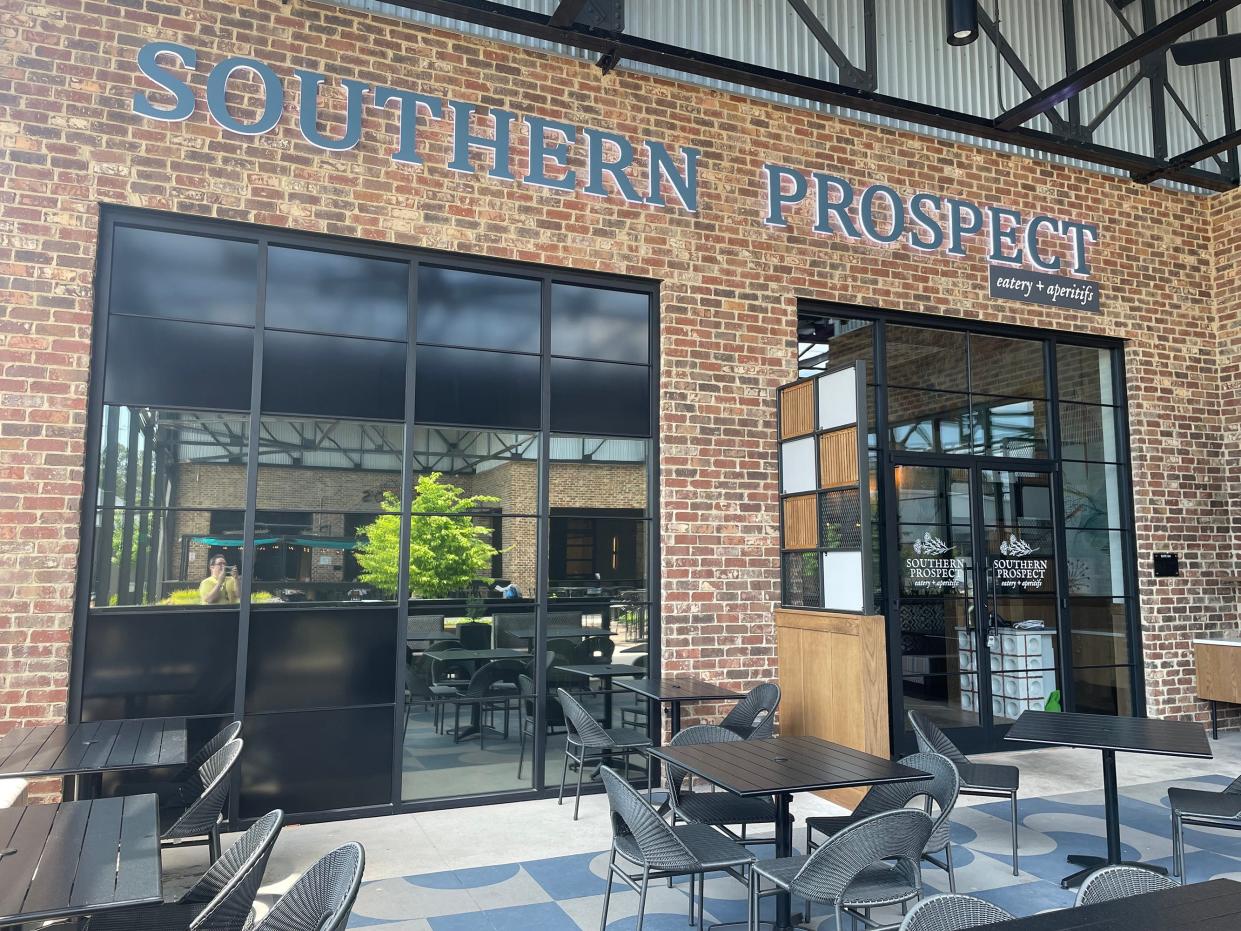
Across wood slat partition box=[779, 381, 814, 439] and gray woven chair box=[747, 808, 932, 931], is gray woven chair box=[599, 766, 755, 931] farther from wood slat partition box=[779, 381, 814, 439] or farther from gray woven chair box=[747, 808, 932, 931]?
wood slat partition box=[779, 381, 814, 439]

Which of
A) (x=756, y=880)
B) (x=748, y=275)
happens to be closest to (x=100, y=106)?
(x=748, y=275)

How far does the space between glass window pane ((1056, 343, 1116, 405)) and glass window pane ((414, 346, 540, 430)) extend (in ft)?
17.7

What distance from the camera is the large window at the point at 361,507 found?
18.4 ft

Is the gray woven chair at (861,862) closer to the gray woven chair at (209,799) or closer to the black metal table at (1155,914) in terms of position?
the black metal table at (1155,914)

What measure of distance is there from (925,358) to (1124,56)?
2.72 m

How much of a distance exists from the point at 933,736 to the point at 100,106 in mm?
6233

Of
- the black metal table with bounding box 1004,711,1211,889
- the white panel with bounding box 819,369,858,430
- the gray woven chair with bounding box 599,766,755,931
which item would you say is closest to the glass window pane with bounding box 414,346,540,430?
the white panel with bounding box 819,369,858,430

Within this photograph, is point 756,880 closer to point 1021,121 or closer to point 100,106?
point 100,106

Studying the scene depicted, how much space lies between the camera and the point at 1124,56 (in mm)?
6762

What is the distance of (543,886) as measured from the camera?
4.61m

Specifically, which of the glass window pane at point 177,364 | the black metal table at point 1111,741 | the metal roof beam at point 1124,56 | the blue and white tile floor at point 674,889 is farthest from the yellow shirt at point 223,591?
the metal roof beam at point 1124,56

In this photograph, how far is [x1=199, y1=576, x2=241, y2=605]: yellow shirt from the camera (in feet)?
18.5

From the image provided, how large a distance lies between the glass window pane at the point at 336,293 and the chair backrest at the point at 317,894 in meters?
4.21

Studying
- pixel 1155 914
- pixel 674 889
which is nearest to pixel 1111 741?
pixel 674 889
